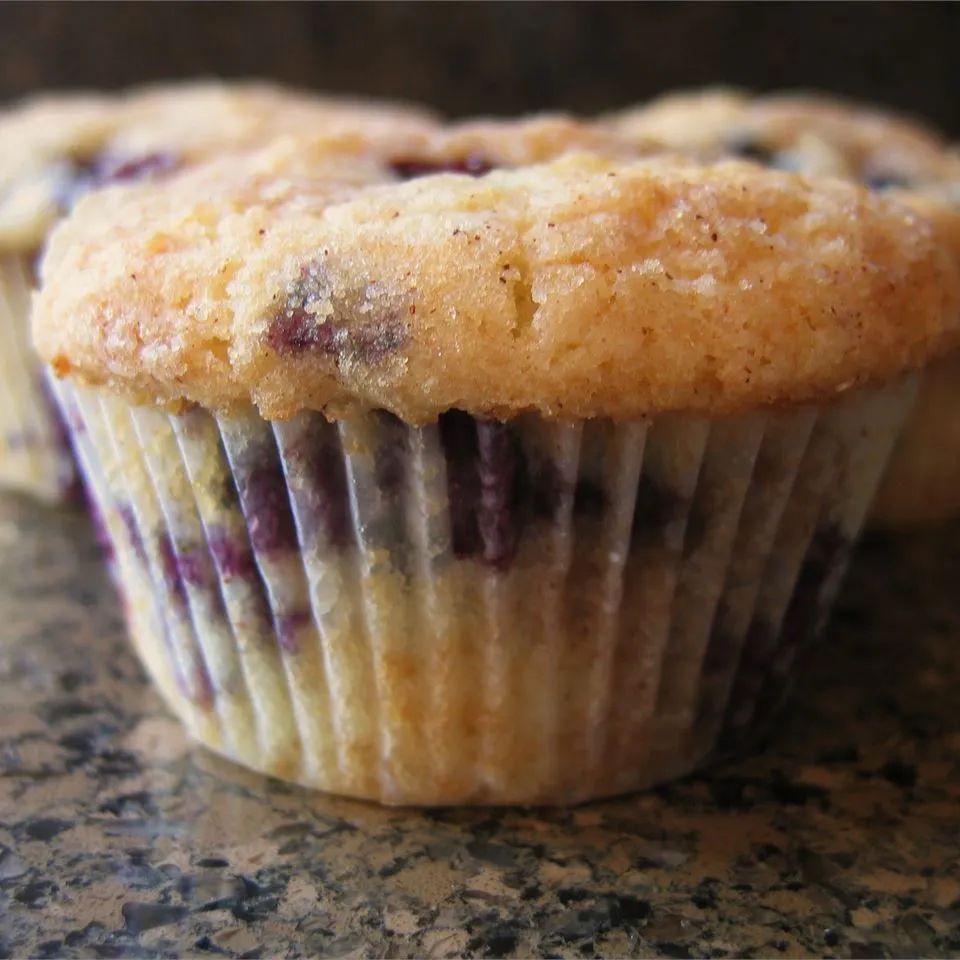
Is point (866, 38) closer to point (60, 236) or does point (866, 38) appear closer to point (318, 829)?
point (60, 236)

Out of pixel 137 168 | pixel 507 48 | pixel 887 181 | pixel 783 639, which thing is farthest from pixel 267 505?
pixel 507 48

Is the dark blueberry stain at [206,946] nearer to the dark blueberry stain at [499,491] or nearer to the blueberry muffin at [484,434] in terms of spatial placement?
the blueberry muffin at [484,434]

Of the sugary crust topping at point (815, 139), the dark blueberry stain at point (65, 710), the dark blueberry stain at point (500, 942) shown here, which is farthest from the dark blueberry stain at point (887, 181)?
the dark blueberry stain at point (65, 710)

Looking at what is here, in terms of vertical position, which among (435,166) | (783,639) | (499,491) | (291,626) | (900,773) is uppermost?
(435,166)

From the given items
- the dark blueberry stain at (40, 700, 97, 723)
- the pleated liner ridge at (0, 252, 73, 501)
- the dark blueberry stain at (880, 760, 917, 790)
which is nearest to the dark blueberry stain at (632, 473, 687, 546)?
the dark blueberry stain at (880, 760, 917, 790)

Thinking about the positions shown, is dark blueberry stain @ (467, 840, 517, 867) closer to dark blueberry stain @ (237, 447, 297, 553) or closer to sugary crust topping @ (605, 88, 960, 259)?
dark blueberry stain @ (237, 447, 297, 553)

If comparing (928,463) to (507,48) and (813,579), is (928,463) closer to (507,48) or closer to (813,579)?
(813,579)

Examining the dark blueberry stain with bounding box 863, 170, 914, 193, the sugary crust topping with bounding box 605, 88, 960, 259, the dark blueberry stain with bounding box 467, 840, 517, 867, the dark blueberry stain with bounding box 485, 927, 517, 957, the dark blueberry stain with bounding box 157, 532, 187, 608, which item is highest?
the sugary crust topping with bounding box 605, 88, 960, 259
